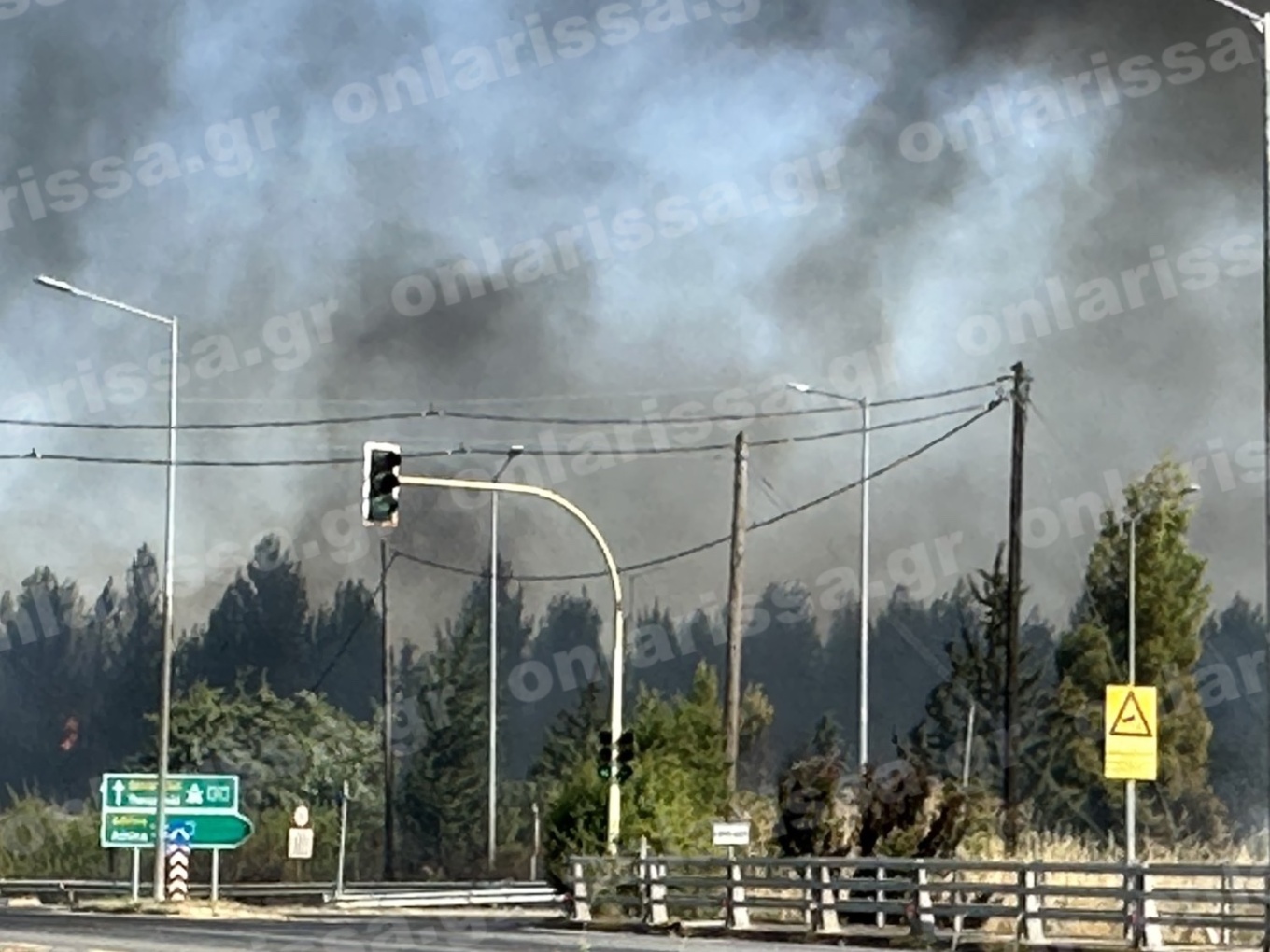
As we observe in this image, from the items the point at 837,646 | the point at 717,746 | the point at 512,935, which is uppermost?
the point at 837,646

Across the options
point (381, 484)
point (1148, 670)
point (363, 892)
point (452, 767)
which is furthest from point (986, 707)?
point (381, 484)

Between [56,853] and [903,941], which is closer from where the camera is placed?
[903,941]

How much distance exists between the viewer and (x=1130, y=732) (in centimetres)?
2919

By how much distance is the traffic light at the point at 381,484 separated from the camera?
114 feet

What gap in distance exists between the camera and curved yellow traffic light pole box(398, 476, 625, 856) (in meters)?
37.3

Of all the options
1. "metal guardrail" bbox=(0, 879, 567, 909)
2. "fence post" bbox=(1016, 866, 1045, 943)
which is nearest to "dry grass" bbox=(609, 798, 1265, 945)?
"fence post" bbox=(1016, 866, 1045, 943)

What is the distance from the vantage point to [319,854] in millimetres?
104312

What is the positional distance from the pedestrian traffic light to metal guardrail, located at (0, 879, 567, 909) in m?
13.0

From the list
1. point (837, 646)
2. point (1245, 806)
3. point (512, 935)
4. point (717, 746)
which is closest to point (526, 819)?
point (1245, 806)

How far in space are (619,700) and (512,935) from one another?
665cm

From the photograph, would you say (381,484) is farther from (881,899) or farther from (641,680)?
(641,680)

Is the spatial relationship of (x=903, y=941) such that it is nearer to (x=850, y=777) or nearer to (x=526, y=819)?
(x=850, y=777)

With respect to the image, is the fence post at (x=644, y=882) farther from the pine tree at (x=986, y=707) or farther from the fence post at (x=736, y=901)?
the pine tree at (x=986, y=707)

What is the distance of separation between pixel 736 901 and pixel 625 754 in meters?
4.72
